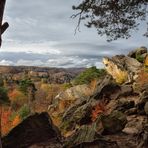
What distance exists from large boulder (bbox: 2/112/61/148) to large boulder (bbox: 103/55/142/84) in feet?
121

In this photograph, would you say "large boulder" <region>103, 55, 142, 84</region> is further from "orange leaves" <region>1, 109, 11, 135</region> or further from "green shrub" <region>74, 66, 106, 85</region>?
"orange leaves" <region>1, 109, 11, 135</region>

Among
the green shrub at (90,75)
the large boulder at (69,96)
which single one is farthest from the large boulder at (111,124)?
the green shrub at (90,75)

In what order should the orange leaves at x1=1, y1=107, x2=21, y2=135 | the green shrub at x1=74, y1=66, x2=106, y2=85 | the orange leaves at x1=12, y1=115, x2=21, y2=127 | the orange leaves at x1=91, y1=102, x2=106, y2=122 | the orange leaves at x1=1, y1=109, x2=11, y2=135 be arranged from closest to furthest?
the orange leaves at x1=91, y1=102, x2=106, y2=122, the orange leaves at x1=12, y1=115, x2=21, y2=127, the orange leaves at x1=1, y1=107, x2=21, y2=135, the orange leaves at x1=1, y1=109, x2=11, y2=135, the green shrub at x1=74, y1=66, x2=106, y2=85

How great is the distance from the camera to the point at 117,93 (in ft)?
150

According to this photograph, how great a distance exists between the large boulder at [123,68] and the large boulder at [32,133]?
→ 36749mm

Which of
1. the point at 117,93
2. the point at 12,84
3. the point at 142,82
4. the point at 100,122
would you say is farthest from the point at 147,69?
the point at 12,84

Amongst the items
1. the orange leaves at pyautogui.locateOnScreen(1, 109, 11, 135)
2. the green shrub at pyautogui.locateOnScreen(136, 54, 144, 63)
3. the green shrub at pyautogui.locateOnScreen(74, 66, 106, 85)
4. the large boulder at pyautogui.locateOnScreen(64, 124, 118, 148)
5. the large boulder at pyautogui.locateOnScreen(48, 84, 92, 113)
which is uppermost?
the green shrub at pyautogui.locateOnScreen(136, 54, 144, 63)

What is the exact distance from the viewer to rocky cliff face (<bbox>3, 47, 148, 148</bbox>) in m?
18.5

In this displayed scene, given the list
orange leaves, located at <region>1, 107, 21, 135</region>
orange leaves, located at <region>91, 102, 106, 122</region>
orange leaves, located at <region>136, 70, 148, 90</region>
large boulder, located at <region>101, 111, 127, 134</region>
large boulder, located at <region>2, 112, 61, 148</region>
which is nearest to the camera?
large boulder, located at <region>2, 112, 61, 148</region>

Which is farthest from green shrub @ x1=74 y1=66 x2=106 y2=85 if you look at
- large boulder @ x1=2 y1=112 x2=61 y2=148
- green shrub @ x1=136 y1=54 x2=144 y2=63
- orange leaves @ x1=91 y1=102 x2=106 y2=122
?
large boulder @ x1=2 y1=112 x2=61 y2=148

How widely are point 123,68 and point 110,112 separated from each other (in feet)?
65.7

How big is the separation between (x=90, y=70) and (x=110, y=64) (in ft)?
47.3

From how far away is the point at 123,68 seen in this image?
5928 cm

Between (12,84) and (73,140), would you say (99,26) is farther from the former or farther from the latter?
(12,84)
